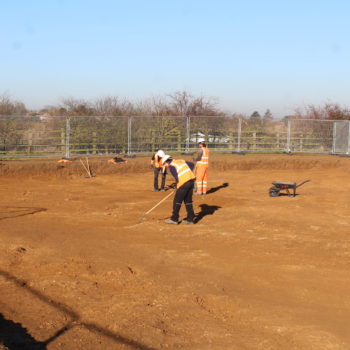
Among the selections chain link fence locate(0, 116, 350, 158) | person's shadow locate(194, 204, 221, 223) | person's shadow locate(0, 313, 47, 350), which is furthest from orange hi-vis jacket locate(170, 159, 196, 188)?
chain link fence locate(0, 116, 350, 158)

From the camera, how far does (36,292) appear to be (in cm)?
764

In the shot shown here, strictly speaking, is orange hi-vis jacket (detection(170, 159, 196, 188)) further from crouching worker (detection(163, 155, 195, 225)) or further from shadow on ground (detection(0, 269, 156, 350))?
shadow on ground (detection(0, 269, 156, 350))

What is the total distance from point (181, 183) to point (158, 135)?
15.1m

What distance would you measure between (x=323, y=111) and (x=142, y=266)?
31220 millimetres

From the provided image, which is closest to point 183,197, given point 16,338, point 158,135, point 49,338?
point 49,338

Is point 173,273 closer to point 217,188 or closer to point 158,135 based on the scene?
point 217,188

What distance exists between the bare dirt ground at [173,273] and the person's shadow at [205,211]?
0.09 ft

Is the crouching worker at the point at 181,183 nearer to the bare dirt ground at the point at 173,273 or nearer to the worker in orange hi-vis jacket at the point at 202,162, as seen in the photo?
the bare dirt ground at the point at 173,273

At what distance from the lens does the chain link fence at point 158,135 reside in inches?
949

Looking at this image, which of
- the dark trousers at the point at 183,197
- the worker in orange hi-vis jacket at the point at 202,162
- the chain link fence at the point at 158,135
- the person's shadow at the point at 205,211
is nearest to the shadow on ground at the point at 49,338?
the dark trousers at the point at 183,197

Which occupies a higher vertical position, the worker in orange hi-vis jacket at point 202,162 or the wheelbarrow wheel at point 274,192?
the worker in orange hi-vis jacket at point 202,162

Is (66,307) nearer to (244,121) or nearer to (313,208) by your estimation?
(313,208)

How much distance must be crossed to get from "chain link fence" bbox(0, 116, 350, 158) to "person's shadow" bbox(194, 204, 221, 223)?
10923 millimetres

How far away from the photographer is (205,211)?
14609mm
